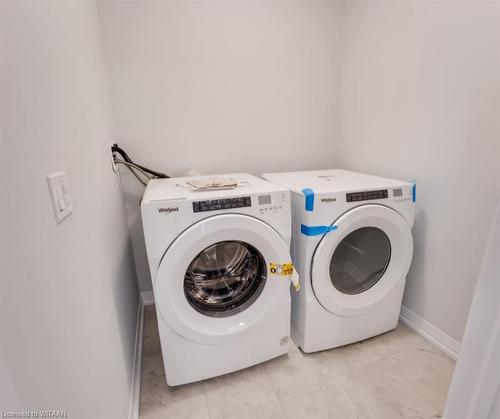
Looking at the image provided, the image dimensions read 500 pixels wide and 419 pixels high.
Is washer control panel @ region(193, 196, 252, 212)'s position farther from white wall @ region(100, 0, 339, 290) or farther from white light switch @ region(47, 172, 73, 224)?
white wall @ region(100, 0, 339, 290)

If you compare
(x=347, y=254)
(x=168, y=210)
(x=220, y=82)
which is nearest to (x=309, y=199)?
(x=347, y=254)

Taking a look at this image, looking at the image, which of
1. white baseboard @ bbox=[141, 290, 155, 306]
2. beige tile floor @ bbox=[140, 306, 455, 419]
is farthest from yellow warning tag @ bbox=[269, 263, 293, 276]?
white baseboard @ bbox=[141, 290, 155, 306]

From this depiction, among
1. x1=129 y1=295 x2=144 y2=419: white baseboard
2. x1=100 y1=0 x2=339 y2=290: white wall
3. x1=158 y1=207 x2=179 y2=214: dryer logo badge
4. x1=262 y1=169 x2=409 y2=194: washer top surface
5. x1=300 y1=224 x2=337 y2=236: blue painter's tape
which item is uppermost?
x1=100 y1=0 x2=339 y2=290: white wall

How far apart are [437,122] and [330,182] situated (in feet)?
1.79

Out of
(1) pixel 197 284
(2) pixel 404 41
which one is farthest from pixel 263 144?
(1) pixel 197 284

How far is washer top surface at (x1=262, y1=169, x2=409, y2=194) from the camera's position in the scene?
45.4 inches

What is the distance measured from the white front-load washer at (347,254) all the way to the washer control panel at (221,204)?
0.88 ft

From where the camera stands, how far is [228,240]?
0.99 m

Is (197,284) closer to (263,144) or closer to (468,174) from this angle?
(263,144)

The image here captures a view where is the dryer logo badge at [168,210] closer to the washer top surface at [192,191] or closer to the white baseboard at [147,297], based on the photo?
the washer top surface at [192,191]

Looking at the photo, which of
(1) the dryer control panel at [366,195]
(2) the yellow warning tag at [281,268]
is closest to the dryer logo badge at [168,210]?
(2) the yellow warning tag at [281,268]

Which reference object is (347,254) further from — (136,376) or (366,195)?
(136,376)

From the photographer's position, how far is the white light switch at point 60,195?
521 mm

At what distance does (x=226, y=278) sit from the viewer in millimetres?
1204
